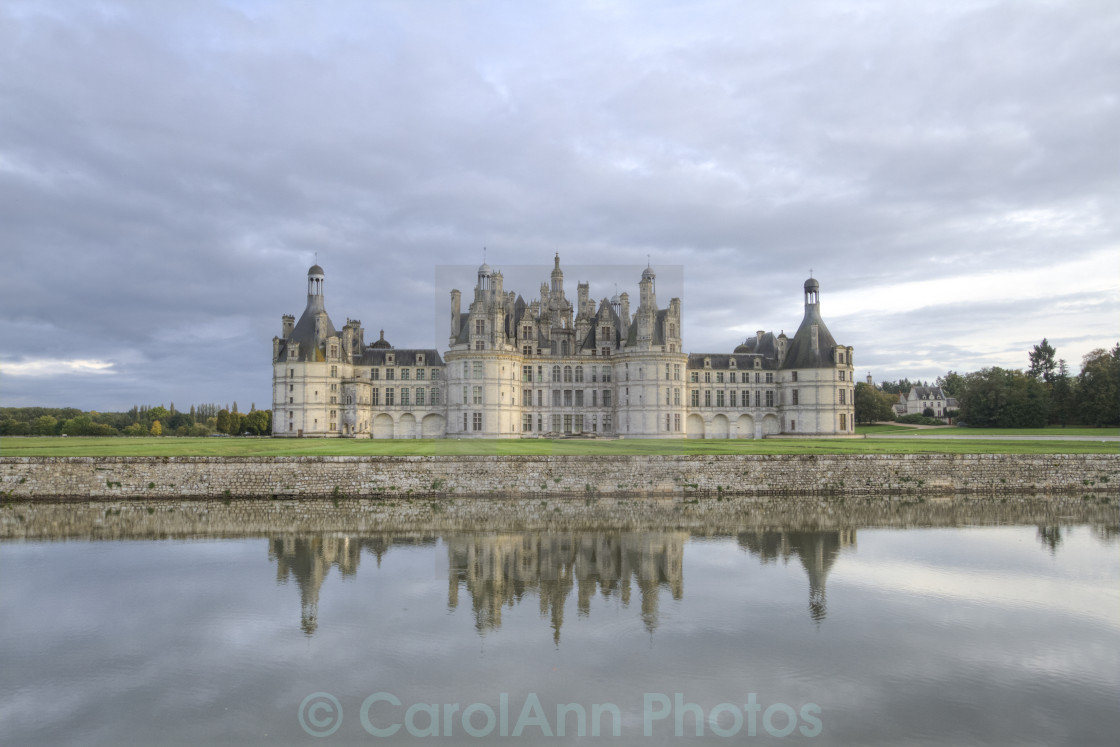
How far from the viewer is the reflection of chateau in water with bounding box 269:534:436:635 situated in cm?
1378

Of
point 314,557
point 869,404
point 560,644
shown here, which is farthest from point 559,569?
point 869,404

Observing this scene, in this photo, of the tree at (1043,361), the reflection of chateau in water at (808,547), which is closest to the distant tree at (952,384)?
the tree at (1043,361)

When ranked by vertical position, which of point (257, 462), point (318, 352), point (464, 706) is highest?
point (318, 352)

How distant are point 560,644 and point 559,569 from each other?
471cm

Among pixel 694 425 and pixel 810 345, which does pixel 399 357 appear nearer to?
pixel 694 425

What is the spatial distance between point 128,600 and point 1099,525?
26.2m

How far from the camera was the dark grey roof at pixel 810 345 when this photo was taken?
188 feet

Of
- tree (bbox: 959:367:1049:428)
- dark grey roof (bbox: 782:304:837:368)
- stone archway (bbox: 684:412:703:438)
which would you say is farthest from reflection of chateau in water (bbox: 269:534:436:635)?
tree (bbox: 959:367:1049:428)

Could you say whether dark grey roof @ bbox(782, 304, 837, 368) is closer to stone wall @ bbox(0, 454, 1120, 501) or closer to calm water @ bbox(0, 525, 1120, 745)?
stone wall @ bbox(0, 454, 1120, 501)

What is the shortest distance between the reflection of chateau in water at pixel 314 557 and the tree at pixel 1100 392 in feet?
205

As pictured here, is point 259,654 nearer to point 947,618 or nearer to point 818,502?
point 947,618

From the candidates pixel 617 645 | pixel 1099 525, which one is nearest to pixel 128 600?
pixel 617 645

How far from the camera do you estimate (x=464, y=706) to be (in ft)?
30.1

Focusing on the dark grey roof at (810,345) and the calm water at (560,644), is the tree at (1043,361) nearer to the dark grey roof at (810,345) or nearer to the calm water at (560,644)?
the dark grey roof at (810,345)
